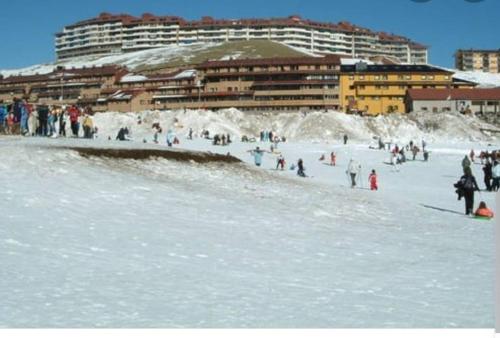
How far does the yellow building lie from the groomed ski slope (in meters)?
46.5

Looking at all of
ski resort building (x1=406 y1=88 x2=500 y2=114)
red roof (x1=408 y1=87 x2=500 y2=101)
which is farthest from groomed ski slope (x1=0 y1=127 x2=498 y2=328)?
red roof (x1=408 y1=87 x2=500 y2=101)

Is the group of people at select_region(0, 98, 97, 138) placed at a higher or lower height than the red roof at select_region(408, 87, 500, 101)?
lower

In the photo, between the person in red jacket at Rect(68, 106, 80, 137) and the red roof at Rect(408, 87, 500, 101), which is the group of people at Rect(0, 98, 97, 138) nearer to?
the person in red jacket at Rect(68, 106, 80, 137)

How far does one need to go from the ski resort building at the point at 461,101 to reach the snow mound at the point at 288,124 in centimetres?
84

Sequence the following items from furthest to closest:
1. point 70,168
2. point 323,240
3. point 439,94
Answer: point 439,94, point 70,168, point 323,240

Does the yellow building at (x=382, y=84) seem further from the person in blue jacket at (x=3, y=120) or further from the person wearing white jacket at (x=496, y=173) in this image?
the person in blue jacket at (x=3, y=120)

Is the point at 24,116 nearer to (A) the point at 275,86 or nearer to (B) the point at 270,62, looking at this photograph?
(A) the point at 275,86

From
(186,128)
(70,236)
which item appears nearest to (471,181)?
(70,236)

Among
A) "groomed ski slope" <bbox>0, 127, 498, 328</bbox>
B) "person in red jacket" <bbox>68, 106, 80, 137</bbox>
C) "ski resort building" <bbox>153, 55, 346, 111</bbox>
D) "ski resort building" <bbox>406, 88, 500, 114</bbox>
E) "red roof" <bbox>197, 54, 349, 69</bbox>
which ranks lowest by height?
"groomed ski slope" <bbox>0, 127, 498, 328</bbox>

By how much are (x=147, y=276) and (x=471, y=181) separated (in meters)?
8.06

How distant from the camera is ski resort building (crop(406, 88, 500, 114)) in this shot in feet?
125

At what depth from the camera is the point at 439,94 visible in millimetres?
45969

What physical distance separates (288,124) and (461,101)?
14433 mm

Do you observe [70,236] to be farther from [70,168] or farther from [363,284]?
[70,168]
